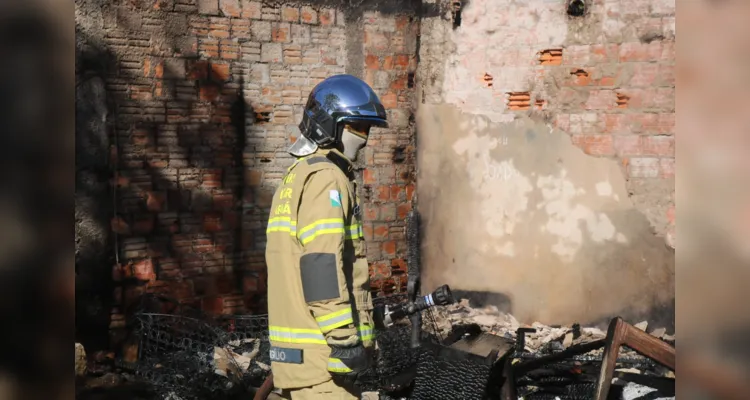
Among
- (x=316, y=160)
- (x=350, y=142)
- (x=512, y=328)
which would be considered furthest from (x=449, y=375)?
(x=512, y=328)

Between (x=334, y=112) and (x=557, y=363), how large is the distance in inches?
127

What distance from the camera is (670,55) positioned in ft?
21.5

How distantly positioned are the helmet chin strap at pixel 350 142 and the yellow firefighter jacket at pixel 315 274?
0.12 metres

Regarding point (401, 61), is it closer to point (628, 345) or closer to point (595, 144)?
point (595, 144)

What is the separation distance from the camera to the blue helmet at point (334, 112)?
3.66m

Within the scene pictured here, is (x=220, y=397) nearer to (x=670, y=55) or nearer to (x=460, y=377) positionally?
(x=460, y=377)

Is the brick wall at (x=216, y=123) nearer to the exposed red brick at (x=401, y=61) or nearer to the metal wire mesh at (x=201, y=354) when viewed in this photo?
the exposed red brick at (x=401, y=61)

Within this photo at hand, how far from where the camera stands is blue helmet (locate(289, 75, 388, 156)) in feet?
12.0

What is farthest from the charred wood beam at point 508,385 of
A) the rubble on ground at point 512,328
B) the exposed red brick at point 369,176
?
the exposed red brick at point 369,176

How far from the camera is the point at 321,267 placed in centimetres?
321

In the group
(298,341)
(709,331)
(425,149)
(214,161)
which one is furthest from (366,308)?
(425,149)

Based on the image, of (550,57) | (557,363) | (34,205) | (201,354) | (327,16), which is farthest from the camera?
(327,16)

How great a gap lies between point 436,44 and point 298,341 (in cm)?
461

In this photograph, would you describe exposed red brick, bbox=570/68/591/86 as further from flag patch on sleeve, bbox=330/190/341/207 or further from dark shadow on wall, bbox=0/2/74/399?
dark shadow on wall, bbox=0/2/74/399
